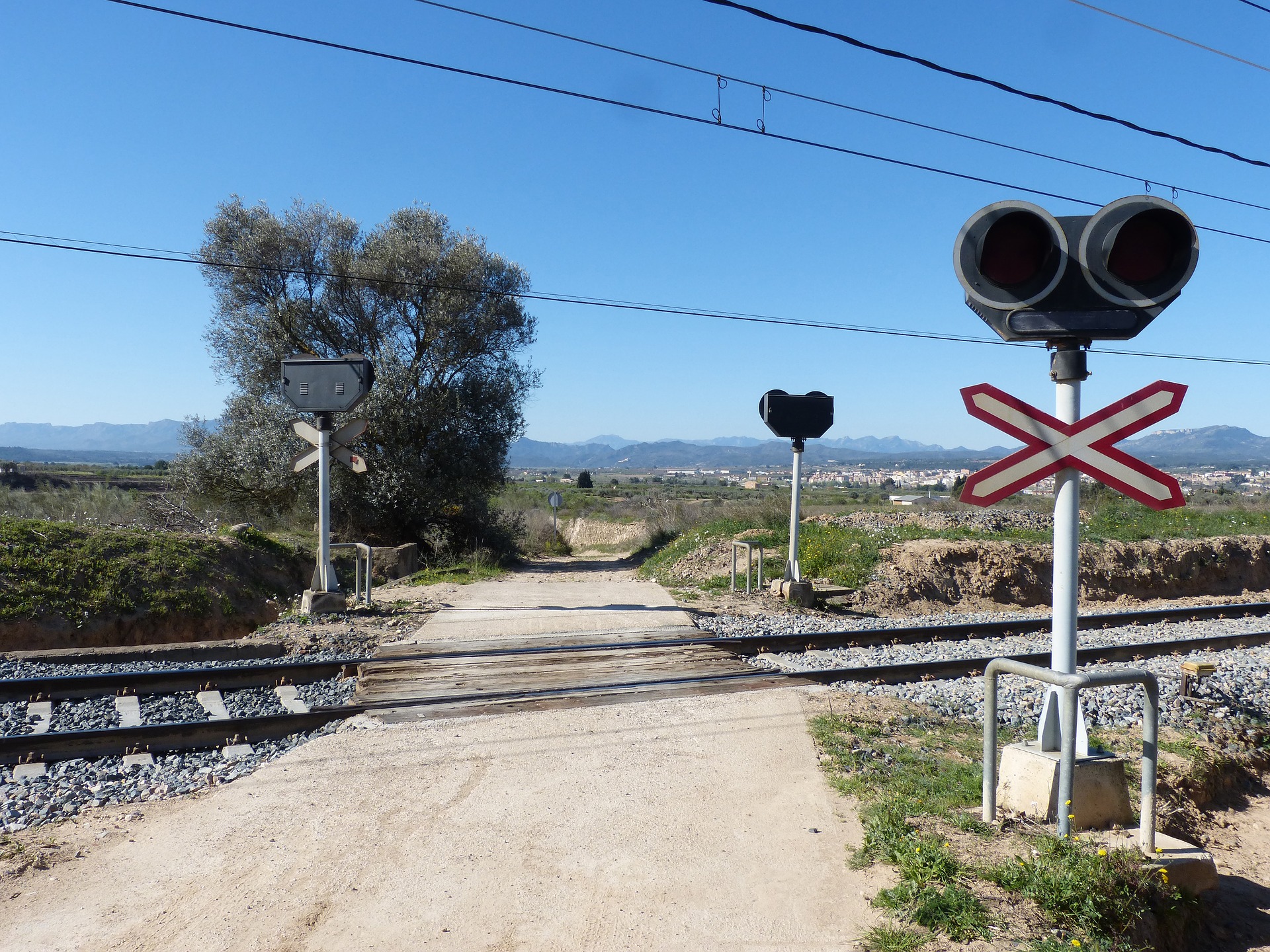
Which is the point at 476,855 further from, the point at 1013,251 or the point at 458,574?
the point at 458,574

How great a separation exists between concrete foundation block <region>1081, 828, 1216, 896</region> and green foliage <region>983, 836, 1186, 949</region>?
7cm

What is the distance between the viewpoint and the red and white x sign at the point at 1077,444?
4.26 metres

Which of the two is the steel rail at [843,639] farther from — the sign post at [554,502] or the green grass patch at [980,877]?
the sign post at [554,502]

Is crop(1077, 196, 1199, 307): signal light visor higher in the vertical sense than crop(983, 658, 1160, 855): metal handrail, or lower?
higher

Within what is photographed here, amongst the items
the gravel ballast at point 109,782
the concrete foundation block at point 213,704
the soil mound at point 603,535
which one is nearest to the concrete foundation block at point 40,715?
the gravel ballast at point 109,782

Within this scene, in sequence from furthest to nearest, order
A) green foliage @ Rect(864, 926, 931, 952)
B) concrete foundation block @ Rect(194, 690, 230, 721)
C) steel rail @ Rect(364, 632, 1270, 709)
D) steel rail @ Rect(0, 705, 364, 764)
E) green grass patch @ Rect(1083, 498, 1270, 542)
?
green grass patch @ Rect(1083, 498, 1270, 542)
steel rail @ Rect(364, 632, 1270, 709)
concrete foundation block @ Rect(194, 690, 230, 721)
steel rail @ Rect(0, 705, 364, 764)
green foliage @ Rect(864, 926, 931, 952)

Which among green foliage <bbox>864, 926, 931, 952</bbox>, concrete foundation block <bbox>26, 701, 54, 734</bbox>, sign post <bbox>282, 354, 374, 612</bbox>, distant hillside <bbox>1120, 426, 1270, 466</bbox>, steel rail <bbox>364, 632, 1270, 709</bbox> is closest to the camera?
green foliage <bbox>864, 926, 931, 952</bbox>

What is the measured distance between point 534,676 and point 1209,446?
170m

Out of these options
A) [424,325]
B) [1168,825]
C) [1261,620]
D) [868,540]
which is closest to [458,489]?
[424,325]

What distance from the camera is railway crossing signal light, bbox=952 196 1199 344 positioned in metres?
4.20

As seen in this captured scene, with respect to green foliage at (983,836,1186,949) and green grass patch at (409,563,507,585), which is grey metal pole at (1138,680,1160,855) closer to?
green foliage at (983,836,1186,949)

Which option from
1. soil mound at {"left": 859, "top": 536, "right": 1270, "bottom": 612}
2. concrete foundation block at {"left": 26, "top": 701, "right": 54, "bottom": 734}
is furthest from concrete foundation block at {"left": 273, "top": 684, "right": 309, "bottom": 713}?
soil mound at {"left": 859, "top": 536, "right": 1270, "bottom": 612}

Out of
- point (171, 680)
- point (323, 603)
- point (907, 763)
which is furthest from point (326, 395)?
point (907, 763)

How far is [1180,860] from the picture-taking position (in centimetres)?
396
